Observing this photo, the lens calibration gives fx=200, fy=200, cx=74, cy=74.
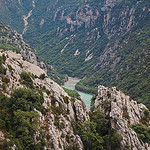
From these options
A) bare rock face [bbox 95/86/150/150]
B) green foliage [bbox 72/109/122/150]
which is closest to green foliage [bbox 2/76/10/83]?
green foliage [bbox 72/109/122/150]

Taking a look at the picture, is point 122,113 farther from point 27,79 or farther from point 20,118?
point 20,118

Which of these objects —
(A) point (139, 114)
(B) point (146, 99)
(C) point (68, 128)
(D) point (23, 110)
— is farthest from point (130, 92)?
(D) point (23, 110)

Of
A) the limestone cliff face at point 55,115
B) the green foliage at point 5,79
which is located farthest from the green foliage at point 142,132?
the green foliage at point 5,79

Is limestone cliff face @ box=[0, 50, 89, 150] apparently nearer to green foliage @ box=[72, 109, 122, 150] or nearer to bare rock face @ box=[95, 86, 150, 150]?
green foliage @ box=[72, 109, 122, 150]

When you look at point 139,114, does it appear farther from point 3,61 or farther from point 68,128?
point 3,61

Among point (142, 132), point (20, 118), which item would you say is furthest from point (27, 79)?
point (142, 132)

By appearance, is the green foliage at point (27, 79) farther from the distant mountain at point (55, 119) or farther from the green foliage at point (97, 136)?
the green foliage at point (97, 136)

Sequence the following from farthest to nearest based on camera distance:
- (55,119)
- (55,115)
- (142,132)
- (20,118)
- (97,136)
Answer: (142,132) < (97,136) < (55,115) < (55,119) < (20,118)

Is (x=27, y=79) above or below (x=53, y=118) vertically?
above
